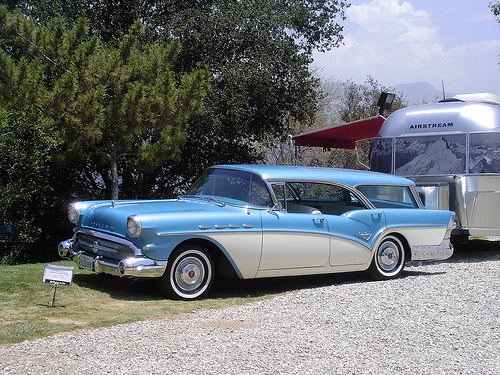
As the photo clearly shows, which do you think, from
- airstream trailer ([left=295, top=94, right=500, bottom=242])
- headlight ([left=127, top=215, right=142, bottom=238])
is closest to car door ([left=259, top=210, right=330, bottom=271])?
headlight ([left=127, top=215, right=142, bottom=238])

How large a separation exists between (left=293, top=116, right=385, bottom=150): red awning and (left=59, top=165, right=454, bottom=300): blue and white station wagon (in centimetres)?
542

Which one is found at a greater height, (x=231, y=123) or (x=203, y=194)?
(x=231, y=123)

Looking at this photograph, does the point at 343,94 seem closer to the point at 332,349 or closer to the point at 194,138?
the point at 194,138

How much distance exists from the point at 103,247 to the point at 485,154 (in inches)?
275

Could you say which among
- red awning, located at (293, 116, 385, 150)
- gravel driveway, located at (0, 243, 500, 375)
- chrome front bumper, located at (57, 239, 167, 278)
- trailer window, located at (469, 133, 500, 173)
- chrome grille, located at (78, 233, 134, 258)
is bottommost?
gravel driveway, located at (0, 243, 500, 375)

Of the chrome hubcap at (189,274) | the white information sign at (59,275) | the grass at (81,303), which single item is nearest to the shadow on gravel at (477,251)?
the grass at (81,303)

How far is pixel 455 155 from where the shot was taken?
10523 mm

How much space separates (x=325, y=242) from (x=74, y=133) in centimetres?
696

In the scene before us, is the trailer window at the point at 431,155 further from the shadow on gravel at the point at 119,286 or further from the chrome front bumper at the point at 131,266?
the chrome front bumper at the point at 131,266

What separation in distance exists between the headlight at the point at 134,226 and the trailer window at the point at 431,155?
255 inches

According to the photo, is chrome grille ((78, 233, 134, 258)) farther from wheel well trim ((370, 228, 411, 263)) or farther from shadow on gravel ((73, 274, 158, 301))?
wheel well trim ((370, 228, 411, 263))

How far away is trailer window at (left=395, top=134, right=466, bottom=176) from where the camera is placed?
1051 cm

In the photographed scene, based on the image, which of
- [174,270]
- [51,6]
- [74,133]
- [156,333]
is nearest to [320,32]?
[51,6]

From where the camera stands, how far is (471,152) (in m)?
10.4
